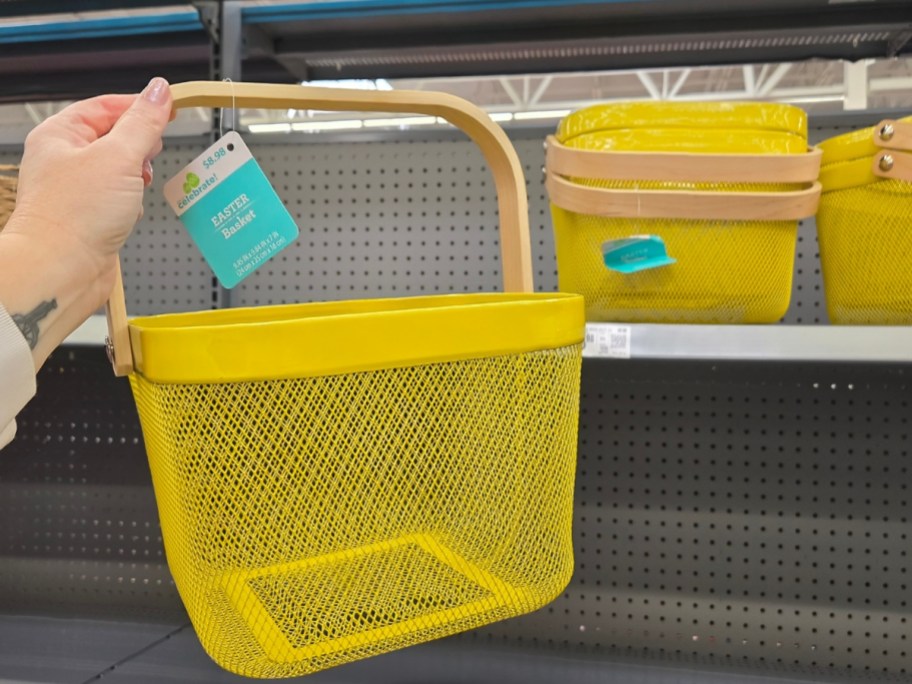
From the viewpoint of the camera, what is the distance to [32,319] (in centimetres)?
52

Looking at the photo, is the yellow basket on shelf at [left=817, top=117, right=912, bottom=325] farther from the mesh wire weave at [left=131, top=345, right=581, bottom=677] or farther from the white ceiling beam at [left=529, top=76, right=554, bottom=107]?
the white ceiling beam at [left=529, top=76, right=554, bottom=107]

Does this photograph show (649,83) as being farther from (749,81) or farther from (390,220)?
(390,220)

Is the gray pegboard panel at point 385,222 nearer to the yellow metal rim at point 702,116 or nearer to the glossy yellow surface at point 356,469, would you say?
the yellow metal rim at point 702,116

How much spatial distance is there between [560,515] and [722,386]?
0.74 metres

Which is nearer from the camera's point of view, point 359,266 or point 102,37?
point 102,37

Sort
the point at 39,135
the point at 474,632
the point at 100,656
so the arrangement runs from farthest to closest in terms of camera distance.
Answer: the point at 474,632 → the point at 100,656 → the point at 39,135

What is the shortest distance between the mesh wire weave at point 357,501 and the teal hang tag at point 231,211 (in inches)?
5.3

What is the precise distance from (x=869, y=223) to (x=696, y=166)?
0.24m

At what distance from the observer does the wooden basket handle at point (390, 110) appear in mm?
623

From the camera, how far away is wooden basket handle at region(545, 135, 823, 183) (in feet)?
2.87

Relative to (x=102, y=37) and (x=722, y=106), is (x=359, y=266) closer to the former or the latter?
(x=102, y=37)

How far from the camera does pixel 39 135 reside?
540mm

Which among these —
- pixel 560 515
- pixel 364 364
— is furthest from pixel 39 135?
pixel 560 515

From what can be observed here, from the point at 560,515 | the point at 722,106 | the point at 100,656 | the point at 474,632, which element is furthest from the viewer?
the point at 474,632
